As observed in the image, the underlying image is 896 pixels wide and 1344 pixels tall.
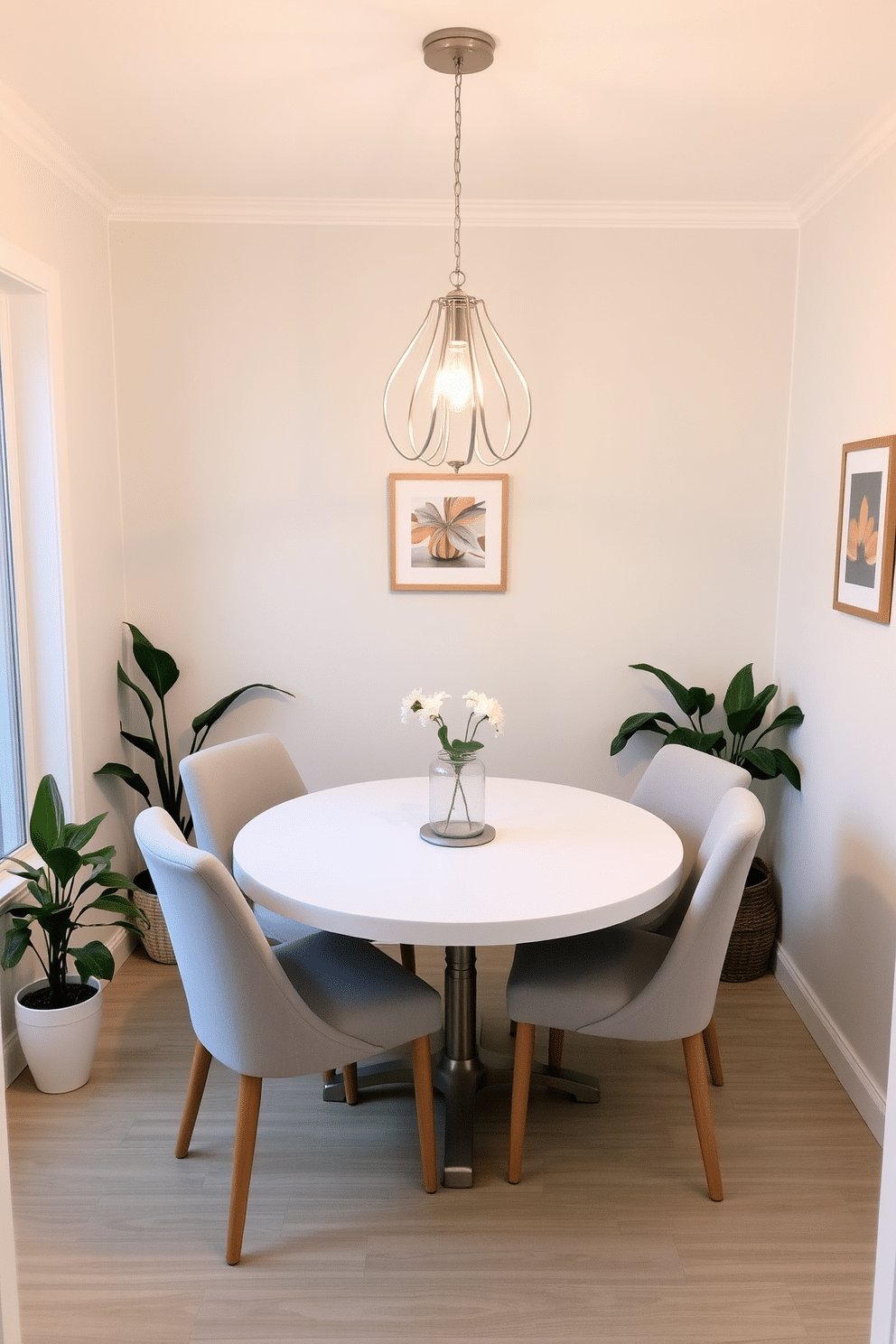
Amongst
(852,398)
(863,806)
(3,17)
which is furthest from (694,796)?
(3,17)

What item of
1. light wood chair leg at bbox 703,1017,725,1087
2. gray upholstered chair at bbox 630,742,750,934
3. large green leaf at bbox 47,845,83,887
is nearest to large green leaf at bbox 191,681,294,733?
large green leaf at bbox 47,845,83,887

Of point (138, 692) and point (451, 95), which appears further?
point (138, 692)

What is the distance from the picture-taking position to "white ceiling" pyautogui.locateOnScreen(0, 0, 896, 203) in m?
2.15

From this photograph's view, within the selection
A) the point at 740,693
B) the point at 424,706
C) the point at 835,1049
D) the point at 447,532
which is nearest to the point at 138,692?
the point at 447,532

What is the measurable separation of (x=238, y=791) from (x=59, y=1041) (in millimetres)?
791

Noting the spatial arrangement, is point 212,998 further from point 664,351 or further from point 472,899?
point 664,351

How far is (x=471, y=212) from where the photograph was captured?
11.3ft

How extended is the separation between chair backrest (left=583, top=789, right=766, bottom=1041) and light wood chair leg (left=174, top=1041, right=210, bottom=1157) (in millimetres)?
909

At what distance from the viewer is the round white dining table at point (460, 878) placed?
80.7 inches

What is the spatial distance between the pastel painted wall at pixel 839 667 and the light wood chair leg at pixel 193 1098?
5.46 ft

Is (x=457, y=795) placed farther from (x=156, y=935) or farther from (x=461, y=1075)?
(x=156, y=935)

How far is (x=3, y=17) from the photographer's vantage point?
7.04 feet

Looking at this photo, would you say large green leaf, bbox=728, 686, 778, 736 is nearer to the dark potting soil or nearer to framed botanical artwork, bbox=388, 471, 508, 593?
framed botanical artwork, bbox=388, 471, 508, 593

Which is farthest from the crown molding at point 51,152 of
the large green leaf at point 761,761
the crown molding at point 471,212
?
the large green leaf at point 761,761
